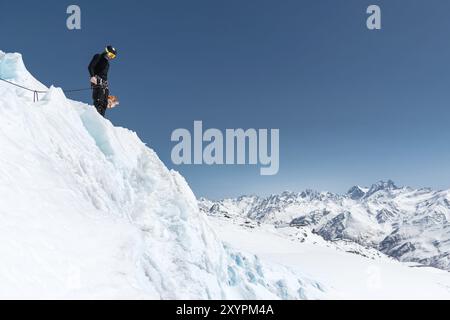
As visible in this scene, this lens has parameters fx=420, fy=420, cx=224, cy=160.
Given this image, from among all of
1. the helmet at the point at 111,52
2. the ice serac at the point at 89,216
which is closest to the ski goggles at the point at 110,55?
the helmet at the point at 111,52

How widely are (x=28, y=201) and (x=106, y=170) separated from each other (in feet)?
20.1

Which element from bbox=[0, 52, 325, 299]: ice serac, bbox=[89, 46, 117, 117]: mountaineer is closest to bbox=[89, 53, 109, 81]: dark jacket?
bbox=[89, 46, 117, 117]: mountaineer

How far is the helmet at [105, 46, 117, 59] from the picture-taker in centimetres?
1812

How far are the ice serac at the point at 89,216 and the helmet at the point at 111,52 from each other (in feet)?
8.10

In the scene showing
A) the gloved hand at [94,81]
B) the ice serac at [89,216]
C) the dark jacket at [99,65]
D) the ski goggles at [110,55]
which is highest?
the ski goggles at [110,55]

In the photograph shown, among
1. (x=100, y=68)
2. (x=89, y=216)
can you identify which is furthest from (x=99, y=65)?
(x=89, y=216)

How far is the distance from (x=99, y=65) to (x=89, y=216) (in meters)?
9.90

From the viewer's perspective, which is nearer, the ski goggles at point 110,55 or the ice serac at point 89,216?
the ice serac at point 89,216

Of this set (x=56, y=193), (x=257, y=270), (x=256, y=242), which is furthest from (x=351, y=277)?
(x=256, y=242)

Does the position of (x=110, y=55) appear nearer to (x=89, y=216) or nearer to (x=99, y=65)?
(x=99, y=65)

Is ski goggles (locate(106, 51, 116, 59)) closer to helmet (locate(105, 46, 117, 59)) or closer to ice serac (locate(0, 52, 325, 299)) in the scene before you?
helmet (locate(105, 46, 117, 59))

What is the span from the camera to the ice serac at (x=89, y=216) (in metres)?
7.64

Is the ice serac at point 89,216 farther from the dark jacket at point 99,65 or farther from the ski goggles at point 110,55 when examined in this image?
the ski goggles at point 110,55

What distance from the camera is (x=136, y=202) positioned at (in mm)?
15656
